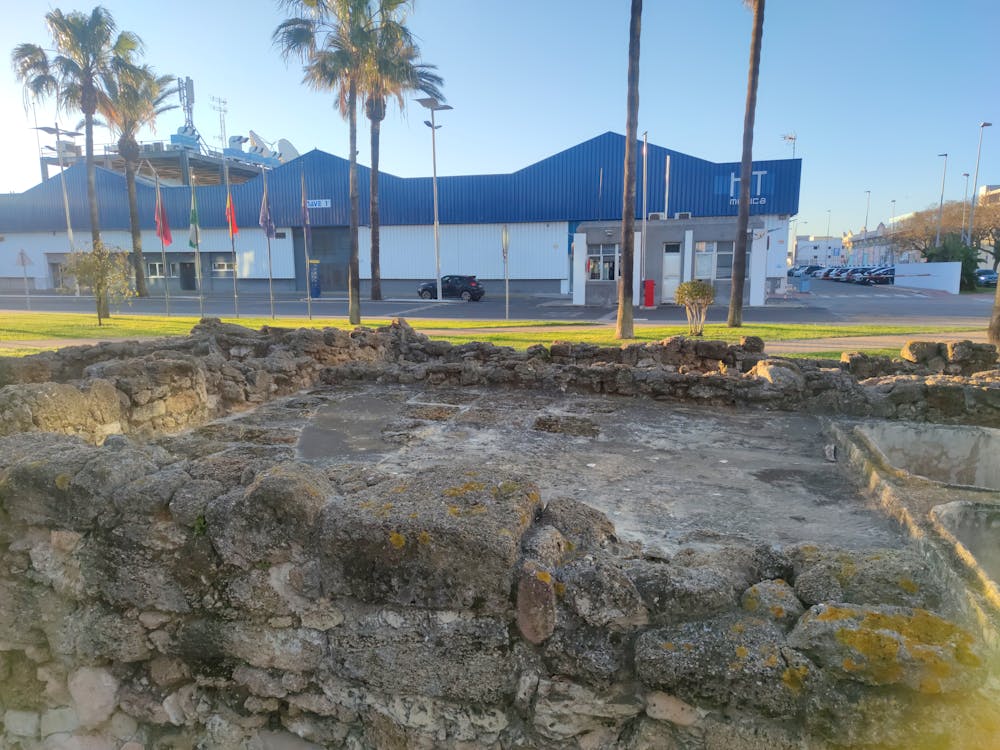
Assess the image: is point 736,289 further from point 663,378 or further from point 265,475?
point 265,475

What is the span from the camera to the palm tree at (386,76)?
2598 cm

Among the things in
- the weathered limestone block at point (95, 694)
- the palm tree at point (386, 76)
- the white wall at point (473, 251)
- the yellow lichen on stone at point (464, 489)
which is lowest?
the weathered limestone block at point (95, 694)

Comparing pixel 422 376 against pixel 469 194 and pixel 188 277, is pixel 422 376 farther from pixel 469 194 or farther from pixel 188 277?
pixel 188 277

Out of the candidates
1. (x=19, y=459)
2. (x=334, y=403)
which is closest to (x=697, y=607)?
(x=19, y=459)

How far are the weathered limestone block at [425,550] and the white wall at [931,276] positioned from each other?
52.1m

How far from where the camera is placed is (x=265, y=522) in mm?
2619

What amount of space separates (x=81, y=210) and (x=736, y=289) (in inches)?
1855

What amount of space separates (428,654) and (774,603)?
1.27 metres

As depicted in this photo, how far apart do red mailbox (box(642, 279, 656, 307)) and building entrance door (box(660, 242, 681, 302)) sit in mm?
1923

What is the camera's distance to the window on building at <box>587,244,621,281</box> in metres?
31.0

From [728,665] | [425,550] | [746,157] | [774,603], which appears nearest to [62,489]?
[425,550]

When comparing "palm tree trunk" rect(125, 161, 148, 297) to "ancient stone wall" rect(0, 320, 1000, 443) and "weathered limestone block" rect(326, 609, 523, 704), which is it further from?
"weathered limestone block" rect(326, 609, 523, 704)

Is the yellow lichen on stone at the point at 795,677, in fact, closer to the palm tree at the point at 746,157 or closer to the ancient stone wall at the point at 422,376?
the ancient stone wall at the point at 422,376

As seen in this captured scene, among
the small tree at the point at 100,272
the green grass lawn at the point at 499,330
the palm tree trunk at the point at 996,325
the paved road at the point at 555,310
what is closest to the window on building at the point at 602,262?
the paved road at the point at 555,310
